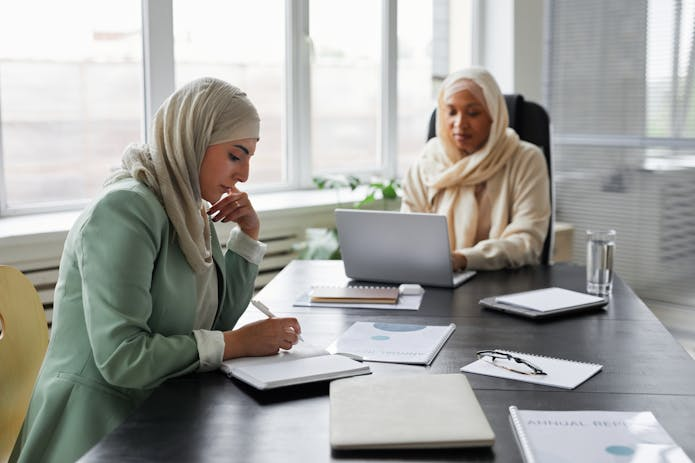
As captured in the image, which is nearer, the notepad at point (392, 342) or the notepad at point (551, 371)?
the notepad at point (551, 371)

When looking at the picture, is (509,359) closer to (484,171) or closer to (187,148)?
(187,148)

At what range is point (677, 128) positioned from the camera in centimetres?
373

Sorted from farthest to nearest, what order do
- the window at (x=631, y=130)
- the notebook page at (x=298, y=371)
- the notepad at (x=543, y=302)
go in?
the window at (x=631, y=130), the notepad at (x=543, y=302), the notebook page at (x=298, y=371)

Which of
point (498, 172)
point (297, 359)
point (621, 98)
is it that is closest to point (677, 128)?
point (621, 98)

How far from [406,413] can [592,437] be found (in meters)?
0.25

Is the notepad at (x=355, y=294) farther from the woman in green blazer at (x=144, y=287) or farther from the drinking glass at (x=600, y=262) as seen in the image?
the drinking glass at (x=600, y=262)

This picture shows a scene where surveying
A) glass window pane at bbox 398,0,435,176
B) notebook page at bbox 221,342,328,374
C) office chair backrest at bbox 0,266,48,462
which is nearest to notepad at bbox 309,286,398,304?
notebook page at bbox 221,342,328,374

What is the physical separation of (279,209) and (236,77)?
70 cm

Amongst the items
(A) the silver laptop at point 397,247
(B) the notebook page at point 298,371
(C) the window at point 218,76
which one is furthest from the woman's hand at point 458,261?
(C) the window at point 218,76

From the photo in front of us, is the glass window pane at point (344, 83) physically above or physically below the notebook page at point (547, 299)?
above

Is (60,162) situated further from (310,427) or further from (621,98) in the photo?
(621,98)

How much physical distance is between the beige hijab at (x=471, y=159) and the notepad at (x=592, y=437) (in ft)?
5.16

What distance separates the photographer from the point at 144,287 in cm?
141

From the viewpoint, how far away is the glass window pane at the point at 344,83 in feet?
13.0
